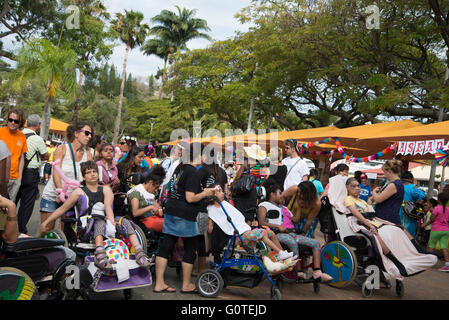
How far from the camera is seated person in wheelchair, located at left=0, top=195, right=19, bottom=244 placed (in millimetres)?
2930

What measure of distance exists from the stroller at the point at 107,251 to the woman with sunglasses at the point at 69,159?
54 centimetres

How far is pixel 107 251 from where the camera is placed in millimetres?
4047

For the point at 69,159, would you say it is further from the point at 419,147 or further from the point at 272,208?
the point at 419,147

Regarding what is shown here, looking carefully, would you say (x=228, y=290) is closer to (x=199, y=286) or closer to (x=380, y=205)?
(x=199, y=286)

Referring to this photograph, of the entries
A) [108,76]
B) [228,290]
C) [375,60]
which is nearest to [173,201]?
[228,290]

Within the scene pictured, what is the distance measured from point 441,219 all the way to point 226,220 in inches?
212

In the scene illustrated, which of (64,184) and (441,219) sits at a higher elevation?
(64,184)

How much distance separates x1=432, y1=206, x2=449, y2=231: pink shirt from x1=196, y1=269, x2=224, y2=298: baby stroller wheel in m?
5.57

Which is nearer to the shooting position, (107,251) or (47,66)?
(107,251)

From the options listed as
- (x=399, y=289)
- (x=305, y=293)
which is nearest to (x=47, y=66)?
(x=305, y=293)

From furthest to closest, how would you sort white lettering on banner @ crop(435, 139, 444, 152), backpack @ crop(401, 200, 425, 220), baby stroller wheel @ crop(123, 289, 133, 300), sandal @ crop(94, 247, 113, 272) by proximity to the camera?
backpack @ crop(401, 200, 425, 220) < white lettering on banner @ crop(435, 139, 444, 152) < baby stroller wheel @ crop(123, 289, 133, 300) < sandal @ crop(94, 247, 113, 272)

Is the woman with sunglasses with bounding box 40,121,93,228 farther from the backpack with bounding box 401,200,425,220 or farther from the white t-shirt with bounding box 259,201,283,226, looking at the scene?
the backpack with bounding box 401,200,425,220

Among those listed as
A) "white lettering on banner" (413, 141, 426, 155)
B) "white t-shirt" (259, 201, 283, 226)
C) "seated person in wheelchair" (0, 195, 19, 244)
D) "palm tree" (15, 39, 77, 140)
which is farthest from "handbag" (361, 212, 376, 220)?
"palm tree" (15, 39, 77, 140)

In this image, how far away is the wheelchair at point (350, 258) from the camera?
5.11 meters
